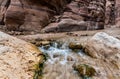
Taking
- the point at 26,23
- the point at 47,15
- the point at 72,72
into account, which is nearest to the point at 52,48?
the point at 72,72

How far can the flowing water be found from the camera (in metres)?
7.61

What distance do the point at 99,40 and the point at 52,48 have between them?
2044mm

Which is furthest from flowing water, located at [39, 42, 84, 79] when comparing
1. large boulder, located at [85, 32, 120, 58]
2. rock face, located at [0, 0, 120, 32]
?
rock face, located at [0, 0, 120, 32]

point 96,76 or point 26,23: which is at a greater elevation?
point 96,76

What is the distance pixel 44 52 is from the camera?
365 inches

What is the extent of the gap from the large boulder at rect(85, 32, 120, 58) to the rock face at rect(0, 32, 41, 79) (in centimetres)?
199

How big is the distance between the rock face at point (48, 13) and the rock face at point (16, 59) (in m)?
10.7

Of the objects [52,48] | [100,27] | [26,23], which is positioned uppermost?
[52,48]

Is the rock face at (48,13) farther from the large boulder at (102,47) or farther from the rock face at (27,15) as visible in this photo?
the large boulder at (102,47)

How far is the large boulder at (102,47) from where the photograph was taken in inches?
339

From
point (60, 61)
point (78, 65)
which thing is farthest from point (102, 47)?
point (60, 61)

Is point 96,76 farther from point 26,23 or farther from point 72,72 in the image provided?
point 26,23

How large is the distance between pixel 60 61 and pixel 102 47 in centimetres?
170

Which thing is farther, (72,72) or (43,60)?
(43,60)
